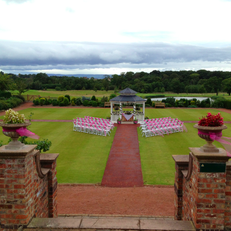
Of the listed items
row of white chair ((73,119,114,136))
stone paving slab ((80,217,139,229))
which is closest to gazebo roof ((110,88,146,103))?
row of white chair ((73,119,114,136))

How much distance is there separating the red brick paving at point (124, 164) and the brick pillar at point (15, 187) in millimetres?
5868

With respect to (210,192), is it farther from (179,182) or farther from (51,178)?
(51,178)

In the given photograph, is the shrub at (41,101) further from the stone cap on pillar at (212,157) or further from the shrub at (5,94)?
the stone cap on pillar at (212,157)

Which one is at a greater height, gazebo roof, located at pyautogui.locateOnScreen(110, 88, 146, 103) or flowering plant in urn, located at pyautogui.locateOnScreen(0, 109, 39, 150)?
flowering plant in urn, located at pyautogui.locateOnScreen(0, 109, 39, 150)

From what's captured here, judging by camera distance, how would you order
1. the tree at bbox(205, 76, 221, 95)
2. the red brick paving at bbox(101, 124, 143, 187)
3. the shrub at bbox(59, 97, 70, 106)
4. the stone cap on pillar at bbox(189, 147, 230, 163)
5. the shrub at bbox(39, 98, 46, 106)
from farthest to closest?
1. the tree at bbox(205, 76, 221, 95)
2. the shrub at bbox(39, 98, 46, 106)
3. the shrub at bbox(59, 97, 70, 106)
4. the red brick paving at bbox(101, 124, 143, 187)
5. the stone cap on pillar at bbox(189, 147, 230, 163)

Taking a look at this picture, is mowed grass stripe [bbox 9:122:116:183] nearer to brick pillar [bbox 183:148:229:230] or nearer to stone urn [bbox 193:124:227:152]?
brick pillar [bbox 183:148:229:230]

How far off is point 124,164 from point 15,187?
8.58 metres

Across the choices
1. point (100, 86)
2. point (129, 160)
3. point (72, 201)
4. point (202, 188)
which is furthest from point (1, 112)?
point (100, 86)

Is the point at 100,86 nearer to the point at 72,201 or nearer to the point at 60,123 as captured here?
the point at 60,123

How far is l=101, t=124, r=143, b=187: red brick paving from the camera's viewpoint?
33.7 feet

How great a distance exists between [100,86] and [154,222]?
79298 mm

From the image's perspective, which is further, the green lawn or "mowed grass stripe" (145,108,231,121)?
"mowed grass stripe" (145,108,231,121)

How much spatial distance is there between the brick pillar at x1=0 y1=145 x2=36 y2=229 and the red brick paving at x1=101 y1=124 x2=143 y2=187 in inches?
231

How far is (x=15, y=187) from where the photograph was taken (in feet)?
13.9
